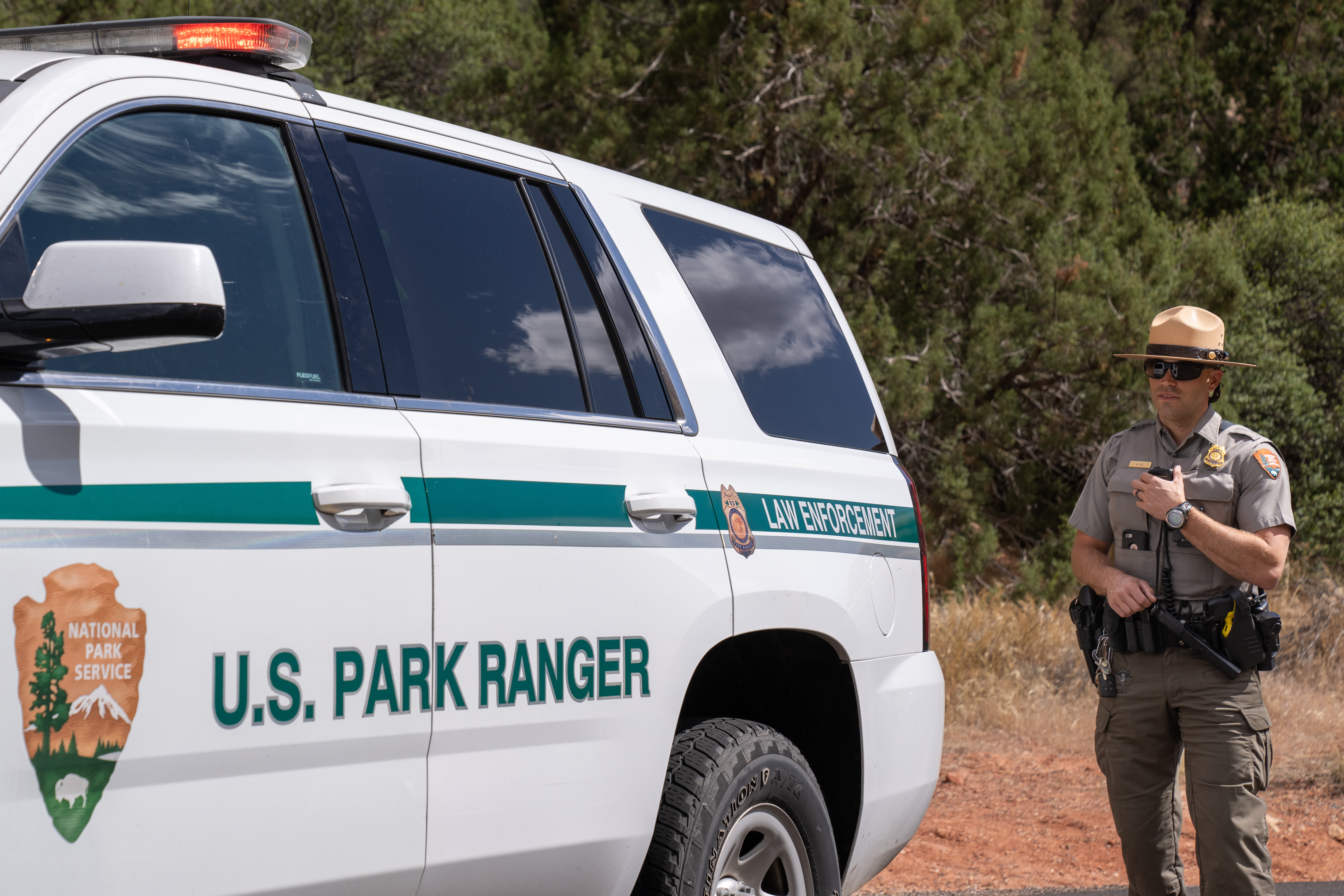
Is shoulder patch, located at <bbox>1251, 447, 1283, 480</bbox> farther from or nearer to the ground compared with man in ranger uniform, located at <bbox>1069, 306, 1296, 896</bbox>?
farther from the ground

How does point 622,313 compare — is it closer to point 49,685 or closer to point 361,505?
point 361,505

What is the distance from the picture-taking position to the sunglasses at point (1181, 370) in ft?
13.7

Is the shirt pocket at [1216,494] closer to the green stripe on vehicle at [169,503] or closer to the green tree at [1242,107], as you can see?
the green stripe on vehicle at [169,503]

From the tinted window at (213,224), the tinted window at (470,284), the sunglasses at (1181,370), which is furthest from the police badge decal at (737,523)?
the sunglasses at (1181,370)

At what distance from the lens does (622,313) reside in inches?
125

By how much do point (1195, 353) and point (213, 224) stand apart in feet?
→ 10.0

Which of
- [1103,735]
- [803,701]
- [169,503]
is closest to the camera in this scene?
[169,503]

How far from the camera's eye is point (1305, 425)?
14883 millimetres

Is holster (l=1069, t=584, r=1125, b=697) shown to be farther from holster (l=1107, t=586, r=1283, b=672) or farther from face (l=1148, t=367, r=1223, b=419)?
face (l=1148, t=367, r=1223, b=419)

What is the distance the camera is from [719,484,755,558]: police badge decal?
3.12 metres

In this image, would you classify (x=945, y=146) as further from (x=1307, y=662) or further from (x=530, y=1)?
(x=530, y=1)

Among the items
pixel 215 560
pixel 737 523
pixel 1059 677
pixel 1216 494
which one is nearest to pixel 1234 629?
pixel 1216 494

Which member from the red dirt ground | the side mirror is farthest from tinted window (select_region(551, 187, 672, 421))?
the red dirt ground

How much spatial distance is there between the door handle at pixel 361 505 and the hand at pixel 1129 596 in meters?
2.61
